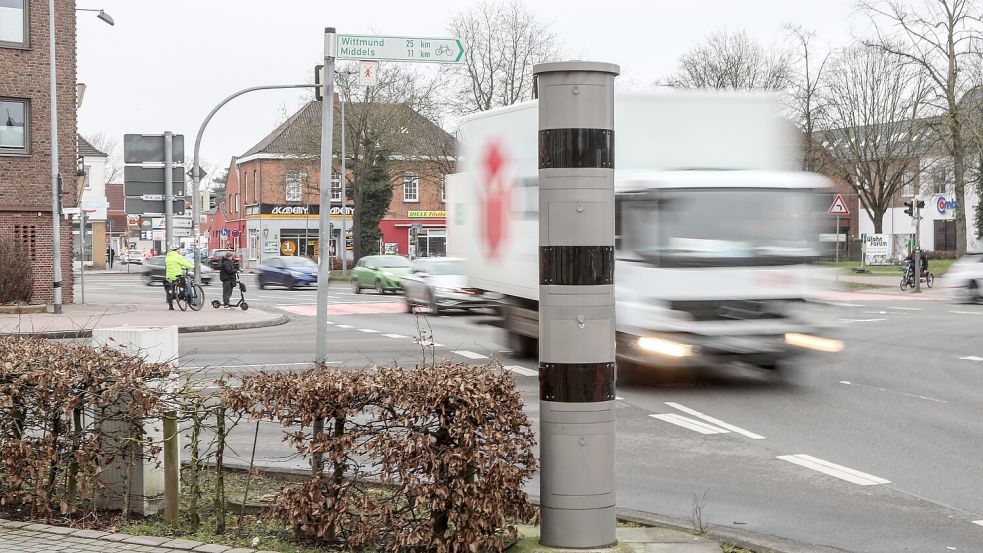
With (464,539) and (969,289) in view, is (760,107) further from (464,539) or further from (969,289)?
(969,289)

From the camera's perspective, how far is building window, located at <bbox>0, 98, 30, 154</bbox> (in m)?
29.8

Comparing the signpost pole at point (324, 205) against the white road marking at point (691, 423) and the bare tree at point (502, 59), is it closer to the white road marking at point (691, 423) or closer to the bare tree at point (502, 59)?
the white road marking at point (691, 423)

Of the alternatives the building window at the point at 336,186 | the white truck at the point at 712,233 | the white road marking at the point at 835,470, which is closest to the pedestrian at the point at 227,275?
the white truck at the point at 712,233

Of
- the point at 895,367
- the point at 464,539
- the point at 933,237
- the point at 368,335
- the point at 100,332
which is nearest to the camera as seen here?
the point at 464,539

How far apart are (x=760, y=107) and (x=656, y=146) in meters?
1.45

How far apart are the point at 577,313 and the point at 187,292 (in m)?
25.2

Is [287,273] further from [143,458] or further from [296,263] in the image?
[143,458]

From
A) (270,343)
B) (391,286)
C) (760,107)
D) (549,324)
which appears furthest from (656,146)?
(391,286)

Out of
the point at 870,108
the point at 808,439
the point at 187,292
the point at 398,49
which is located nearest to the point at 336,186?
the point at 870,108

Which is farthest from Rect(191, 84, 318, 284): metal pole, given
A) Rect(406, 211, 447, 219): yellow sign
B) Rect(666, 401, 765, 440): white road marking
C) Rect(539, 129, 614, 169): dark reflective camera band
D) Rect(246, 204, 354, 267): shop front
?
Rect(406, 211, 447, 219): yellow sign

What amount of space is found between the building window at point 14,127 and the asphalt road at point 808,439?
1392cm

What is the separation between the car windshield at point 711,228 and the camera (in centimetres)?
1234

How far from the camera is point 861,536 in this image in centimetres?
643

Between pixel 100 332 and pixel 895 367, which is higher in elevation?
pixel 100 332
